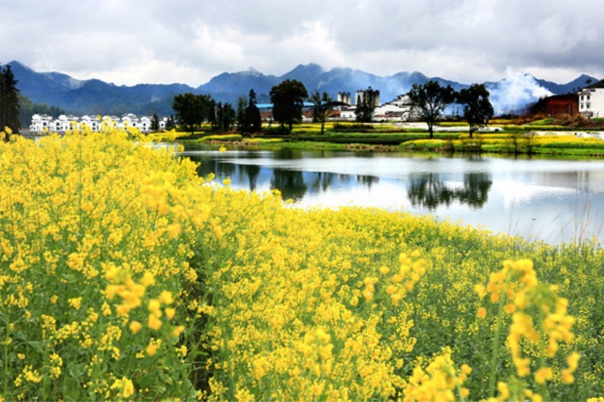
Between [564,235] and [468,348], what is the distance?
429 inches

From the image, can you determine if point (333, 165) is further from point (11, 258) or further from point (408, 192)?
point (11, 258)

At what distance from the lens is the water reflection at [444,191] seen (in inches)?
901

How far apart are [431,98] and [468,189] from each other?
2277 inches

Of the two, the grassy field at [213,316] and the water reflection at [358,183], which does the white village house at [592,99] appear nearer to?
the water reflection at [358,183]

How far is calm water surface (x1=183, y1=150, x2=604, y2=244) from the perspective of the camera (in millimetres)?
17969

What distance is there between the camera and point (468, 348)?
6258mm

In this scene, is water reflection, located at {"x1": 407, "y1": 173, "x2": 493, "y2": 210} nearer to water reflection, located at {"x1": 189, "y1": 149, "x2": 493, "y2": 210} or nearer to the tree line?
water reflection, located at {"x1": 189, "y1": 149, "x2": 493, "y2": 210}

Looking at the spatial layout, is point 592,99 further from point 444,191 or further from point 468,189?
point 444,191

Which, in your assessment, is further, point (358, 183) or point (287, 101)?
point (287, 101)

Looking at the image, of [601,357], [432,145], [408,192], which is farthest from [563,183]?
[432,145]

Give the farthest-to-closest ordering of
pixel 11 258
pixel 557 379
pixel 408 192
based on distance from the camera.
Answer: pixel 408 192 → pixel 557 379 → pixel 11 258

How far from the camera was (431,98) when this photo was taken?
8175 cm

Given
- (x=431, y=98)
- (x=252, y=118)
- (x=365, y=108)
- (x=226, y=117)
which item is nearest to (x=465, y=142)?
(x=431, y=98)

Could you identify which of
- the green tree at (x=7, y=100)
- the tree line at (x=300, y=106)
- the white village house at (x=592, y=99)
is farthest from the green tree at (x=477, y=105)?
the green tree at (x=7, y=100)
